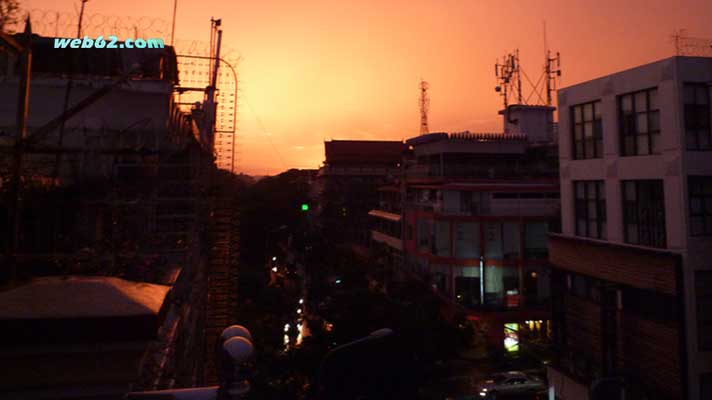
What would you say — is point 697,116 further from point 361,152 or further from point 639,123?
point 361,152

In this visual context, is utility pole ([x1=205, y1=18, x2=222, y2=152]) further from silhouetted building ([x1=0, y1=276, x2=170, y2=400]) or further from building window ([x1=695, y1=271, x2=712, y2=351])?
building window ([x1=695, y1=271, x2=712, y2=351])

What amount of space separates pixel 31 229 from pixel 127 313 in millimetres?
6210

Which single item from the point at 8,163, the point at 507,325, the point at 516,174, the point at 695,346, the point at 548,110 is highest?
the point at 548,110

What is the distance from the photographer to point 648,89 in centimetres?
1363

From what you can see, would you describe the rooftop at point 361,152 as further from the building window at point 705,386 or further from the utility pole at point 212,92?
the building window at point 705,386

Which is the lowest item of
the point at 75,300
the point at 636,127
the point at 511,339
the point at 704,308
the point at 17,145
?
the point at 511,339

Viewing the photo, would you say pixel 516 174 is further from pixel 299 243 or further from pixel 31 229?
pixel 31 229

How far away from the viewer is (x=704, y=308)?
12188mm

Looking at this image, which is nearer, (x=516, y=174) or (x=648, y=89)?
(x=648, y=89)

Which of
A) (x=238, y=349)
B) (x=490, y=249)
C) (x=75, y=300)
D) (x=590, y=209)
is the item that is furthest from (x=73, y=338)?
(x=490, y=249)

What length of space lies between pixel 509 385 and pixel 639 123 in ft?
36.9

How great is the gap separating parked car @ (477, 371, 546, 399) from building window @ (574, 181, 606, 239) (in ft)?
21.6

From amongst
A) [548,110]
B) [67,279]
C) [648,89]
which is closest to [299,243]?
[548,110]

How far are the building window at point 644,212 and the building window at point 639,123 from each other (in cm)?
112
